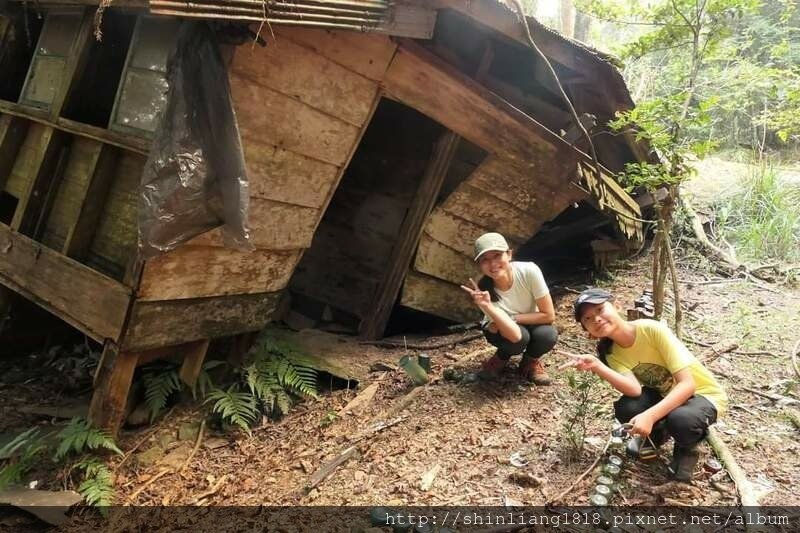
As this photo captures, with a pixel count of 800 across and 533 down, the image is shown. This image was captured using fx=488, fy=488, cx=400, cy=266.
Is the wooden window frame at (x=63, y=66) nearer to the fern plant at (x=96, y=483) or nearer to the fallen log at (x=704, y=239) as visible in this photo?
the fern plant at (x=96, y=483)

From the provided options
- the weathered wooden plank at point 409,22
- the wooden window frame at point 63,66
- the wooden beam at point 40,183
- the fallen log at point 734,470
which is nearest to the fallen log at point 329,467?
the fallen log at point 734,470

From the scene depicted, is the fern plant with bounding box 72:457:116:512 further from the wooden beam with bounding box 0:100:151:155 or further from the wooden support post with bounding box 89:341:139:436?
the wooden beam with bounding box 0:100:151:155

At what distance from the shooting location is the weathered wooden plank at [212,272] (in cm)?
325

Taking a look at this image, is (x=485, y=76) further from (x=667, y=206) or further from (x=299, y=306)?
(x=299, y=306)

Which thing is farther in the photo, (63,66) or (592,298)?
(63,66)

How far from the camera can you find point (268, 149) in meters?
3.42

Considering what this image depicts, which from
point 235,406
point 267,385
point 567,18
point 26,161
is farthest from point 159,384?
point 567,18

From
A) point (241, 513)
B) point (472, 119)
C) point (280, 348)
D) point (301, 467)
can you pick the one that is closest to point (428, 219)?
point (472, 119)

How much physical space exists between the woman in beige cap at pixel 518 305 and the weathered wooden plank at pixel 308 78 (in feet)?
4.67

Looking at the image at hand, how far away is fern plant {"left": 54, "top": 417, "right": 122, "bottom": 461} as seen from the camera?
3.36 metres

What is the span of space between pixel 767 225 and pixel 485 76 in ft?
16.1

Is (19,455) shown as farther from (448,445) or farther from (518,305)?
(518,305)

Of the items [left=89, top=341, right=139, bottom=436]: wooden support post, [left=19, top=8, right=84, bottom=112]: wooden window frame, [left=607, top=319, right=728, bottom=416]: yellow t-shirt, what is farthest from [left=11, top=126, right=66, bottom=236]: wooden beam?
[left=607, top=319, right=728, bottom=416]: yellow t-shirt

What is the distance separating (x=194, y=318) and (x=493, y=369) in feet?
7.96
